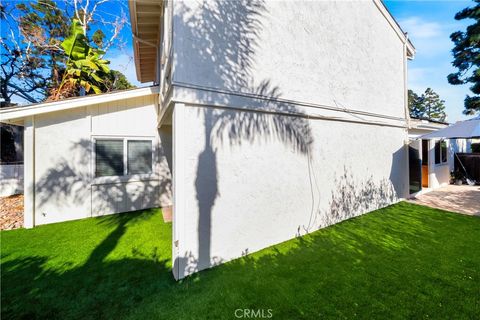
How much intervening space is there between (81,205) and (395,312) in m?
8.95

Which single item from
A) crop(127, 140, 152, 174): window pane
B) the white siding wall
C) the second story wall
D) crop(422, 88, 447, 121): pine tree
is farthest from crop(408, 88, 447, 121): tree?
the white siding wall

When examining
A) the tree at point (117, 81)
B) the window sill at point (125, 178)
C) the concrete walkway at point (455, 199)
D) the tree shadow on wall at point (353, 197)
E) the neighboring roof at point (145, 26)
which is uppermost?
the tree at point (117, 81)

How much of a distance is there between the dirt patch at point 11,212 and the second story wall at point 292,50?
7.69 meters

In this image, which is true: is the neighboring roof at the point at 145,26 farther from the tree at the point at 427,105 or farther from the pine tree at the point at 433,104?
the pine tree at the point at 433,104

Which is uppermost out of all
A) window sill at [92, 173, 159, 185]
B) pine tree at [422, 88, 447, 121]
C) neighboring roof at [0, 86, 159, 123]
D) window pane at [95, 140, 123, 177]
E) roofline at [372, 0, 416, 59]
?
pine tree at [422, 88, 447, 121]

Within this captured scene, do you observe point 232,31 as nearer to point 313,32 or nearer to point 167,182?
point 313,32

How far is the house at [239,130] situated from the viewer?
13.9 ft

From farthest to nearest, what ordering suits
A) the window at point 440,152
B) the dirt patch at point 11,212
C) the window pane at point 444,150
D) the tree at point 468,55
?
the tree at point 468,55
the window pane at point 444,150
the window at point 440,152
the dirt patch at point 11,212

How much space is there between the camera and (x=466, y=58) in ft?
49.5

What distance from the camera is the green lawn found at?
3.33 m

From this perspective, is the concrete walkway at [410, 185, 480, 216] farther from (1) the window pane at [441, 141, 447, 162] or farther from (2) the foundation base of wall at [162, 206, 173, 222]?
(2) the foundation base of wall at [162, 206, 173, 222]

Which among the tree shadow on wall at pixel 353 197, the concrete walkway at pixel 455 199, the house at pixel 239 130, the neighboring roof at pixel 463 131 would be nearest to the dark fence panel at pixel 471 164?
the concrete walkway at pixel 455 199

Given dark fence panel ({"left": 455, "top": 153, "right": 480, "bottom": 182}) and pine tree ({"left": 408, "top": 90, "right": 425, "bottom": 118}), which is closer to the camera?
dark fence panel ({"left": 455, "top": 153, "right": 480, "bottom": 182})

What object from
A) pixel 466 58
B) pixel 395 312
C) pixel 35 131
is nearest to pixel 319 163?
pixel 395 312
